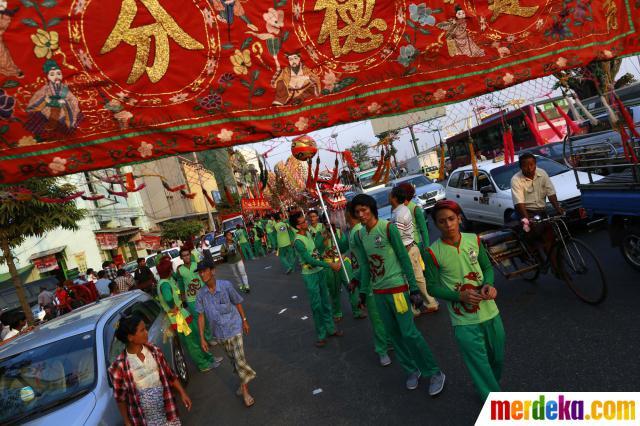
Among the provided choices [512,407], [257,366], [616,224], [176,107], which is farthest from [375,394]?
[616,224]

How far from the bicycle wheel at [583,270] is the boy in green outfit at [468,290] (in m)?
2.48

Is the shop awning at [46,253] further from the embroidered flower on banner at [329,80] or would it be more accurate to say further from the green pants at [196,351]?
the embroidered flower on banner at [329,80]

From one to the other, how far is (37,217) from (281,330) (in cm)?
823

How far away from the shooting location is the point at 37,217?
37.1ft

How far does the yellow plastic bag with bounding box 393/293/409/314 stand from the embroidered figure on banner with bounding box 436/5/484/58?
90.7 inches

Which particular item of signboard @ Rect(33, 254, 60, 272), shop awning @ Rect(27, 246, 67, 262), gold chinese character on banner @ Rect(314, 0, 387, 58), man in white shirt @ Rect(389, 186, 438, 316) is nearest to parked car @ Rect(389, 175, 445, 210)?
man in white shirt @ Rect(389, 186, 438, 316)

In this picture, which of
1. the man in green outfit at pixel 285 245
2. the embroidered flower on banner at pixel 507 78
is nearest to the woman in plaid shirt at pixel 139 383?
the embroidered flower on banner at pixel 507 78

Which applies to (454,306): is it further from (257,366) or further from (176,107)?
(257,366)

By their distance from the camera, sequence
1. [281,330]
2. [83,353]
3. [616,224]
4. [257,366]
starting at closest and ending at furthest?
[83,353] < [616,224] < [257,366] < [281,330]

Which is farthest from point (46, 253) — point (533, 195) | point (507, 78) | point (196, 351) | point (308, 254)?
point (507, 78)

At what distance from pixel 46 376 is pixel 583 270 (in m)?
6.19

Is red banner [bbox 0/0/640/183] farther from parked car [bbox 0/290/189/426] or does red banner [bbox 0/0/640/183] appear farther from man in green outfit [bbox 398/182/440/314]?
man in green outfit [bbox 398/182/440/314]

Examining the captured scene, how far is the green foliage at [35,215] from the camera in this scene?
10.7 m

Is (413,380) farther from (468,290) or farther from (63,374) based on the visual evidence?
(63,374)
